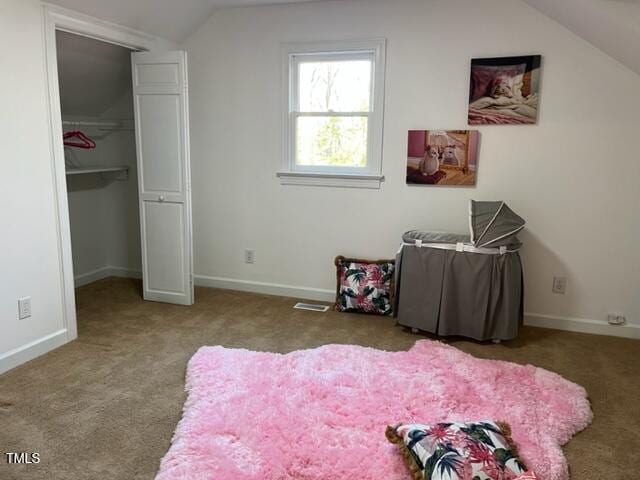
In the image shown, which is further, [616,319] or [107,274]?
[107,274]

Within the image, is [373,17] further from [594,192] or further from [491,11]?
[594,192]

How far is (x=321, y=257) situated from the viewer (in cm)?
411

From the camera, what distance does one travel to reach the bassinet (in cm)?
321

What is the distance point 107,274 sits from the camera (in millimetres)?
4730

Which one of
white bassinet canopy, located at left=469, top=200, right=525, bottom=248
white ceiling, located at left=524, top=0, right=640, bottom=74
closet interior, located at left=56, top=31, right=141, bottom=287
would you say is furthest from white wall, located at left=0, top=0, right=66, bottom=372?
white ceiling, located at left=524, top=0, right=640, bottom=74

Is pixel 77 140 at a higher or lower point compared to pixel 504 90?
lower

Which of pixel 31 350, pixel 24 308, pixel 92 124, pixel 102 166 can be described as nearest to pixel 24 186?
pixel 24 308

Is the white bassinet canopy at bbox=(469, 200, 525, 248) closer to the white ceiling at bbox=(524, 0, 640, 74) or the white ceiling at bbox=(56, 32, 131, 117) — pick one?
the white ceiling at bbox=(524, 0, 640, 74)

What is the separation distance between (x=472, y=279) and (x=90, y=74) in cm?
325

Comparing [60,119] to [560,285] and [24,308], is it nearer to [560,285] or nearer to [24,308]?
[24,308]

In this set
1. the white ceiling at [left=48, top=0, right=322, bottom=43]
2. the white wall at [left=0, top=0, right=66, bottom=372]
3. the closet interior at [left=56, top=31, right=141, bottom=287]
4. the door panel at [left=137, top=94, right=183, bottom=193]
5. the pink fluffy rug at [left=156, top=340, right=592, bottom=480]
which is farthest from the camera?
the closet interior at [left=56, top=31, right=141, bottom=287]

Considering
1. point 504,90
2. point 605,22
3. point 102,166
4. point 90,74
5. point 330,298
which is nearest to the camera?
point 605,22

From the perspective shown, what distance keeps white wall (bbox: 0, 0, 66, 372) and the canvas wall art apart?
2.79 metres

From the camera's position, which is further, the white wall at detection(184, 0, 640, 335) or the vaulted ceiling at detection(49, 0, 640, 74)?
the white wall at detection(184, 0, 640, 335)
